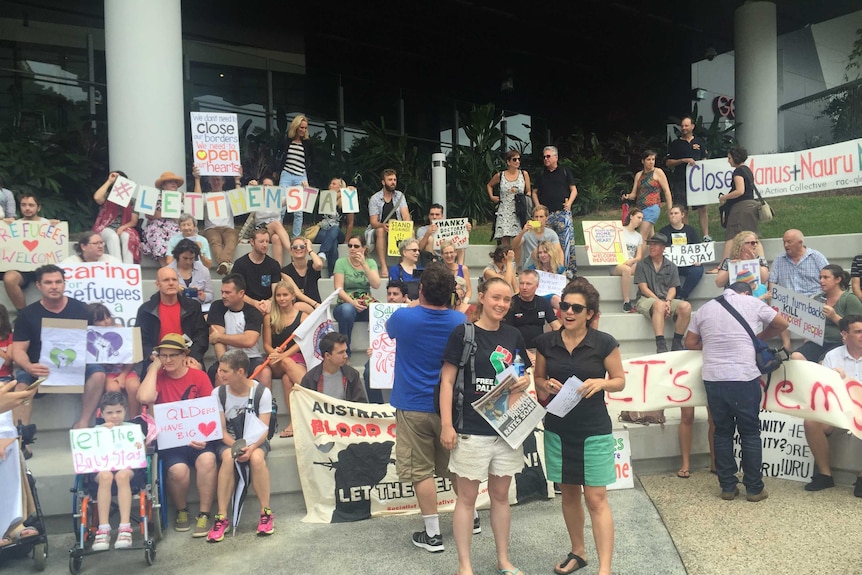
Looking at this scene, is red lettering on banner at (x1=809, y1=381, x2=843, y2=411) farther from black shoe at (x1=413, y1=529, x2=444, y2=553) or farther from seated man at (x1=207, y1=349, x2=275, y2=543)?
seated man at (x1=207, y1=349, x2=275, y2=543)

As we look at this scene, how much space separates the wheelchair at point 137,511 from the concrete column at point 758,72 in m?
15.2

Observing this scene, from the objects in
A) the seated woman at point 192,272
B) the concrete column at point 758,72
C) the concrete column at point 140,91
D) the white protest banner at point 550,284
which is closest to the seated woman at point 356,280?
the seated woman at point 192,272

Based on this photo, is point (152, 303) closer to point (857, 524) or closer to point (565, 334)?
point (565, 334)

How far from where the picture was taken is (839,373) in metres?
6.39

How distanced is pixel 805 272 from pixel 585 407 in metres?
4.97

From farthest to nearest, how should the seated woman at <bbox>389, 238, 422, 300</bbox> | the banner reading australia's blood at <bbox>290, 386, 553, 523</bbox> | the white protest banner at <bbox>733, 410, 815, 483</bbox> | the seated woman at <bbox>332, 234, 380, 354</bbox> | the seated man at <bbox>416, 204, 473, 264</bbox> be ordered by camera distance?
the seated man at <bbox>416, 204, 473, 264</bbox>, the seated woman at <bbox>389, 238, 422, 300</bbox>, the seated woman at <bbox>332, 234, 380, 354</bbox>, the white protest banner at <bbox>733, 410, 815, 483</bbox>, the banner reading australia's blood at <bbox>290, 386, 553, 523</bbox>

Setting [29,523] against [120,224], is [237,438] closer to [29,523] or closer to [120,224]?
[29,523]

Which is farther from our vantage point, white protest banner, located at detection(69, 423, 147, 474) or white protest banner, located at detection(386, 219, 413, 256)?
white protest banner, located at detection(386, 219, 413, 256)

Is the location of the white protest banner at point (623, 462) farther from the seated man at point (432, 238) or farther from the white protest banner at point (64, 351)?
the white protest banner at point (64, 351)

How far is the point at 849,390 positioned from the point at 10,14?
13.8m

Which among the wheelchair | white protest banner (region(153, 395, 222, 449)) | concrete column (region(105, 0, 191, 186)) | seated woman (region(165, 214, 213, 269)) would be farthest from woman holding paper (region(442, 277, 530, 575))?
concrete column (region(105, 0, 191, 186))

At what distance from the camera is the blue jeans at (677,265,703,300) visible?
31.7 ft

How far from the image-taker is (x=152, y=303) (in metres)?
6.92

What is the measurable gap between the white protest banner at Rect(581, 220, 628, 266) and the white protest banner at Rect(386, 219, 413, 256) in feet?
7.62
